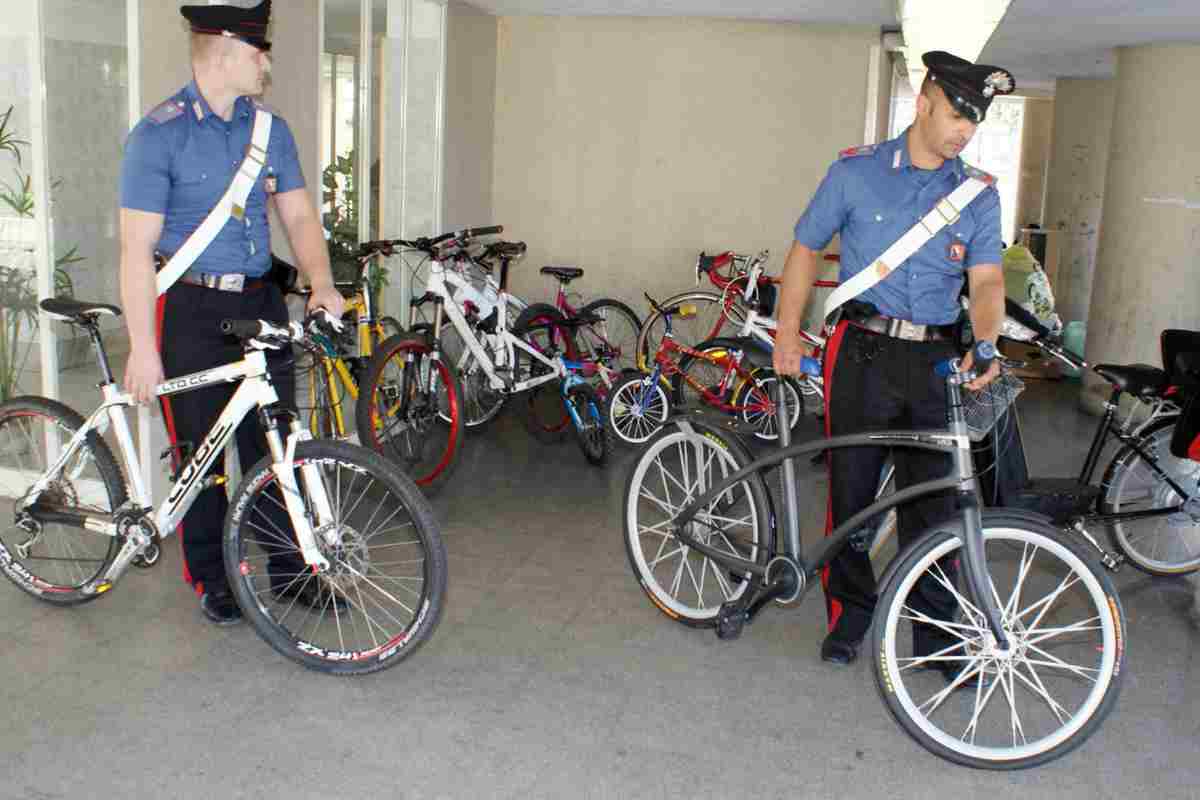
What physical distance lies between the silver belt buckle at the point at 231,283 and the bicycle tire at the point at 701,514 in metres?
1.27

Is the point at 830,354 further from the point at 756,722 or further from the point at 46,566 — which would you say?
the point at 46,566

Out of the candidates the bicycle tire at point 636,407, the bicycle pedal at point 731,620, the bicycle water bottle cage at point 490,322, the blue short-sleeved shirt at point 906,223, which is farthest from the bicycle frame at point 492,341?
the blue short-sleeved shirt at point 906,223

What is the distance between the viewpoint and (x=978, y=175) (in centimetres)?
321

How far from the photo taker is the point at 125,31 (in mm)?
4324

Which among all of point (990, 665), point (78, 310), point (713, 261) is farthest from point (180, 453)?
point (713, 261)

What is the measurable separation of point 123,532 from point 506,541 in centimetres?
154

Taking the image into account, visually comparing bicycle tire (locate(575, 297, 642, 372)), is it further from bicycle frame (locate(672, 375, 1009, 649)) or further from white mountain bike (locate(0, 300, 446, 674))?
bicycle frame (locate(672, 375, 1009, 649))

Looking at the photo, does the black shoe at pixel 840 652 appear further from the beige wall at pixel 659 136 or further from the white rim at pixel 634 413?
the beige wall at pixel 659 136

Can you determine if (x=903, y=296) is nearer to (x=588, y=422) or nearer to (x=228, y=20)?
(x=228, y=20)

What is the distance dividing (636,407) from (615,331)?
65.1 inches

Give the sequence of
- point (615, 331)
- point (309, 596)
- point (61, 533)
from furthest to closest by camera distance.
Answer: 1. point (615, 331)
2. point (61, 533)
3. point (309, 596)

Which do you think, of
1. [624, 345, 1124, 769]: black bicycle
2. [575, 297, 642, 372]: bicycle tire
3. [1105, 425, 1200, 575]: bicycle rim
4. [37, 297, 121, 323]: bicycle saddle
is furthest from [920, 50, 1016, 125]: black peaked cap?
[575, 297, 642, 372]: bicycle tire

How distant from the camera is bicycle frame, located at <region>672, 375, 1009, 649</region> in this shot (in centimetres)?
286

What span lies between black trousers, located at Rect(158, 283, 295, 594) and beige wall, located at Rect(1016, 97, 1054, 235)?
46.5 feet
